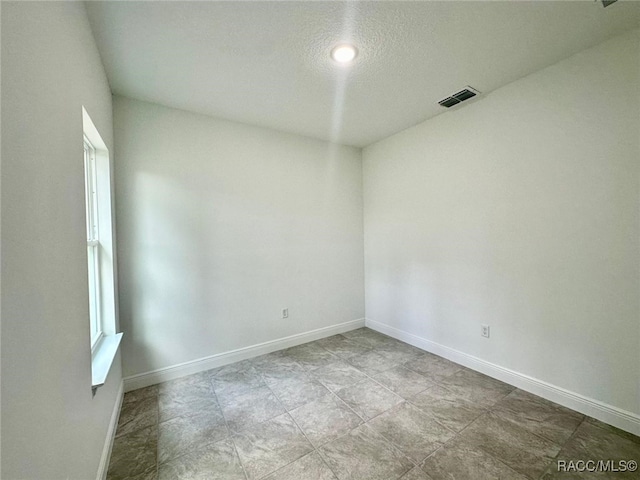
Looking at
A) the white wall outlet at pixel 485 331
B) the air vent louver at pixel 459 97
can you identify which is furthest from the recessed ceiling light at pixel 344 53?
the white wall outlet at pixel 485 331

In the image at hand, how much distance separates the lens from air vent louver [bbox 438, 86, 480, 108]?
92.4 inches

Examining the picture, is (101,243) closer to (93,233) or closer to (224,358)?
(93,233)

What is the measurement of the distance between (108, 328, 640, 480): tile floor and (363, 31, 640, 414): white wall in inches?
17.0

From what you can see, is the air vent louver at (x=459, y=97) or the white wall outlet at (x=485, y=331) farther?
the white wall outlet at (x=485, y=331)

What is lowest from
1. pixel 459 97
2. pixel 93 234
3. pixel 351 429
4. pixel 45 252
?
pixel 351 429

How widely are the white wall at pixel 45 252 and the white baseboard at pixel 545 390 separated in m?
2.94

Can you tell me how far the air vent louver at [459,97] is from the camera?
2348 mm

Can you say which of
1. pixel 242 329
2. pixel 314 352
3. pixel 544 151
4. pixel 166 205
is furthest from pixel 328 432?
pixel 544 151

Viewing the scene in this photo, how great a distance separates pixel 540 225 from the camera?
6.91 feet

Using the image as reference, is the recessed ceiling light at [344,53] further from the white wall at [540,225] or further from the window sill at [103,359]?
the window sill at [103,359]

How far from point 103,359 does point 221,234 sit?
1.41 metres

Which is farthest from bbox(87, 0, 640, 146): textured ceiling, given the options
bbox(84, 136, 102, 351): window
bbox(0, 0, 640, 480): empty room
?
bbox(84, 136, 102, 351): window

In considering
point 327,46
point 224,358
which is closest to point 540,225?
point 327,46

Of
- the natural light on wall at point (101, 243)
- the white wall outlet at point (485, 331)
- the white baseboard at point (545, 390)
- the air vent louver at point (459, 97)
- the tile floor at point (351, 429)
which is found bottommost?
the tile floor at point (351, 429)
